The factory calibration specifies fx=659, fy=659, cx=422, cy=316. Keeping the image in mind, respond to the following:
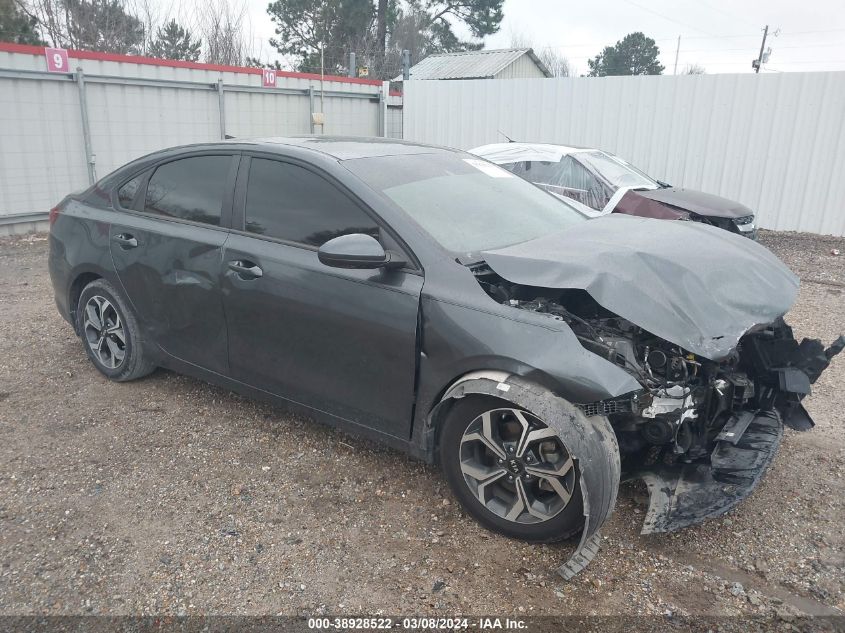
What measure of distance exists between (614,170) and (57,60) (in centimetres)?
829

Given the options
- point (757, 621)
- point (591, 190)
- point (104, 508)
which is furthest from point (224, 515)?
point (591, 190)

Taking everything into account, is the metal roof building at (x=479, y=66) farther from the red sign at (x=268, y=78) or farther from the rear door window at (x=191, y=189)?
the rear door window at (x=191, y=189)

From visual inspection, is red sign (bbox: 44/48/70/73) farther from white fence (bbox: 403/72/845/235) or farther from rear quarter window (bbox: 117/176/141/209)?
white fence (bbox: 403/72/845/235)

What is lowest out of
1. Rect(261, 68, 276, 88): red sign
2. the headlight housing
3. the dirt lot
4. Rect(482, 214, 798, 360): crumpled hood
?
the dirt lot

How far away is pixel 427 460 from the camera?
3104 mm

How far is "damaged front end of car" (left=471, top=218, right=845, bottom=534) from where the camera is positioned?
2.72 meters

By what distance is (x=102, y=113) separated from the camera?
10.6m

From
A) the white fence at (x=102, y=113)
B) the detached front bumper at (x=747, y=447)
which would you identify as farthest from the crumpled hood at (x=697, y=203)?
the white fence at (x=102, y=113)

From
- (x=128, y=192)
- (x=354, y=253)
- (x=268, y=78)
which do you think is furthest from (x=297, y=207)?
(x=268, y=78)

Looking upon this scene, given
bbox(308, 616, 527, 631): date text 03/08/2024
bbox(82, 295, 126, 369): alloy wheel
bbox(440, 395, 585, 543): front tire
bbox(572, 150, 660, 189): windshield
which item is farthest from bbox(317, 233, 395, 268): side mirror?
bbox(572, 150, 660, 189): windshield

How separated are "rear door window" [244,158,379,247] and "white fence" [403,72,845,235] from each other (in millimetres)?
10221

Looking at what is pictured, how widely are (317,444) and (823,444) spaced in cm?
292

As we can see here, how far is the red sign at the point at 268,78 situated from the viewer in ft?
43.1

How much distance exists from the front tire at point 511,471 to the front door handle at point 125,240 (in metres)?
2.35
